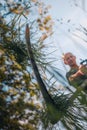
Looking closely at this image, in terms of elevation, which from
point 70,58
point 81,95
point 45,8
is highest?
point 45,8

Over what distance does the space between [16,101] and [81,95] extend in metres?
2.56

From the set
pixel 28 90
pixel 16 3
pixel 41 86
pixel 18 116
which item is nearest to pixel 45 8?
pixel 16 3

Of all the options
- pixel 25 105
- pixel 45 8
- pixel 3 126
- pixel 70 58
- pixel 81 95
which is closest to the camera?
pixel 81 95

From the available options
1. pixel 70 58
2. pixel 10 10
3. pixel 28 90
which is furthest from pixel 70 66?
pixel 10 10

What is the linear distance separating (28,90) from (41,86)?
2.41m

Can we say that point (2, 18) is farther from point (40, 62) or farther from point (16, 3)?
point (40, 62)

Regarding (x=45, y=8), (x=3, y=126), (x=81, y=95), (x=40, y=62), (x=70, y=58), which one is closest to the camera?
(x=81, y=95)

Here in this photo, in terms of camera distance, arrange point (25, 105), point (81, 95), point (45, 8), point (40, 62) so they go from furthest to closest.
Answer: point (45, 8)
point (25, 105)
point (40, 62)
point (81, 95)

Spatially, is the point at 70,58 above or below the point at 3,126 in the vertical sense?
above

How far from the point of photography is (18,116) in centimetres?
343

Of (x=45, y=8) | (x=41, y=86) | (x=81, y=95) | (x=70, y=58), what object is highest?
(x=45, y=8)

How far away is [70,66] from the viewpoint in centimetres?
252

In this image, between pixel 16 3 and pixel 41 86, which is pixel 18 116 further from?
pixel 41 86

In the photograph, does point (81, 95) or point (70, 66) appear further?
point (70, 66)
